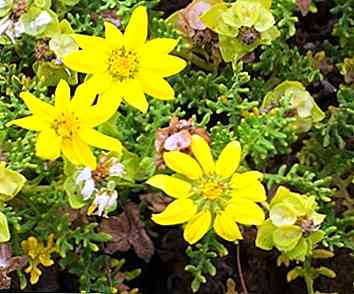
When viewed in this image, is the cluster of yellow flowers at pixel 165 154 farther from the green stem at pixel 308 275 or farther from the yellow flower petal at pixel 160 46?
the green stem at pixel 308 275

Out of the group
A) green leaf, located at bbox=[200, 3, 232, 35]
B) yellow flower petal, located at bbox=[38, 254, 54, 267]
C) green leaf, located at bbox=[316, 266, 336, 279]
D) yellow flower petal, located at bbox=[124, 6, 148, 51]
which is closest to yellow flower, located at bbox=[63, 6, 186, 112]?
yellow flower petal, located at bbox=[124, 6, 148, 51]

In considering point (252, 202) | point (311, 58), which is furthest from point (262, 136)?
point (311, 58)

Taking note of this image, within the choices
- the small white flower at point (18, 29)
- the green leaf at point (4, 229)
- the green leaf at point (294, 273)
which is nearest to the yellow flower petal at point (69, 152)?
the green leaf at point (4, 229)

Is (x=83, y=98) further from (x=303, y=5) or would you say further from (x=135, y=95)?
(x=303, y=5)

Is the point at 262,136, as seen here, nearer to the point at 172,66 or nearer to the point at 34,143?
the point at 172,66

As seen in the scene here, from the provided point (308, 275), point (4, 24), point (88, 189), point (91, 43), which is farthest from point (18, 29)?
point (308, 275)

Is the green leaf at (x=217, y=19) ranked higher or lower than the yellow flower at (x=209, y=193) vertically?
higher
